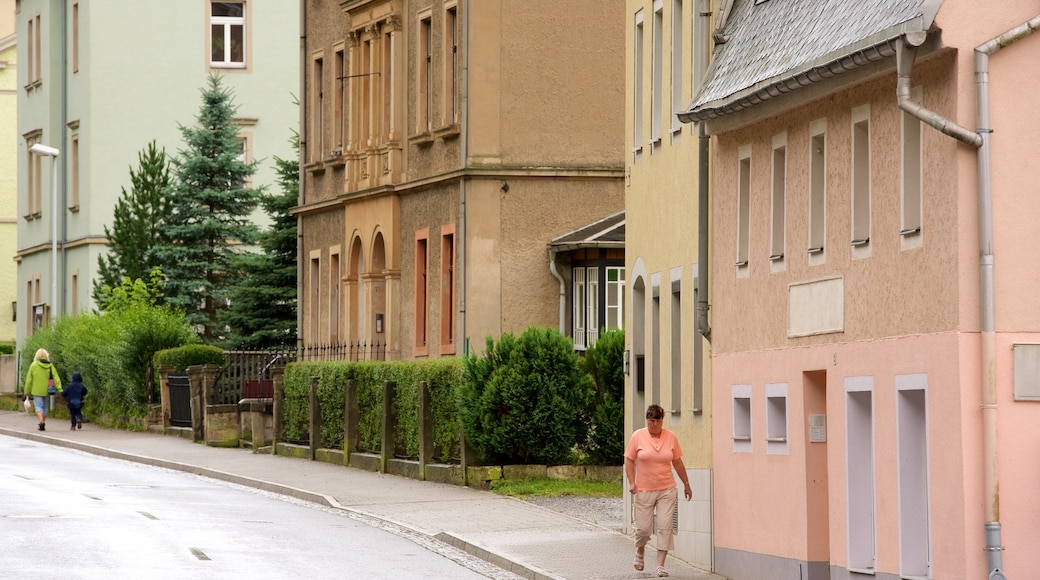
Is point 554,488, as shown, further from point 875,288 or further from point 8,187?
point 8,187

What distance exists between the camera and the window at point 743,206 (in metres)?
20.4

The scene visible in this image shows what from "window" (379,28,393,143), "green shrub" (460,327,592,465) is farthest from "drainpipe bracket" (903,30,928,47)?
"window" (379,28,393,143)

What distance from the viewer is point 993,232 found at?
1472cm

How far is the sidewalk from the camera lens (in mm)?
21141

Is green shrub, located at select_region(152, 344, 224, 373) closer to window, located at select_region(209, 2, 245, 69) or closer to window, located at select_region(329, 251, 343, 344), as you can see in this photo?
window, located at select_region(329, 251, 343, 344)

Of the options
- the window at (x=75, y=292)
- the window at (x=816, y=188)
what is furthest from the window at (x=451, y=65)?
the window at (x=75, y=292)

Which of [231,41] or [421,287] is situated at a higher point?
[231,41]

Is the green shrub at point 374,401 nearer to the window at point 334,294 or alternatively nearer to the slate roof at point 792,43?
the window at point 334,294

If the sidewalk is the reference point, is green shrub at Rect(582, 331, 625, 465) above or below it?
above

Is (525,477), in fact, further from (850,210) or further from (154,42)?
(154,42)

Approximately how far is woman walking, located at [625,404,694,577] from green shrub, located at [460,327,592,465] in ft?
30.1

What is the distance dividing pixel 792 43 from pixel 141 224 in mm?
40074

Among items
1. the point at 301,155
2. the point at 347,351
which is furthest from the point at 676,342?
the point at 301,155

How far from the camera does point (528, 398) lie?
1170 inches
